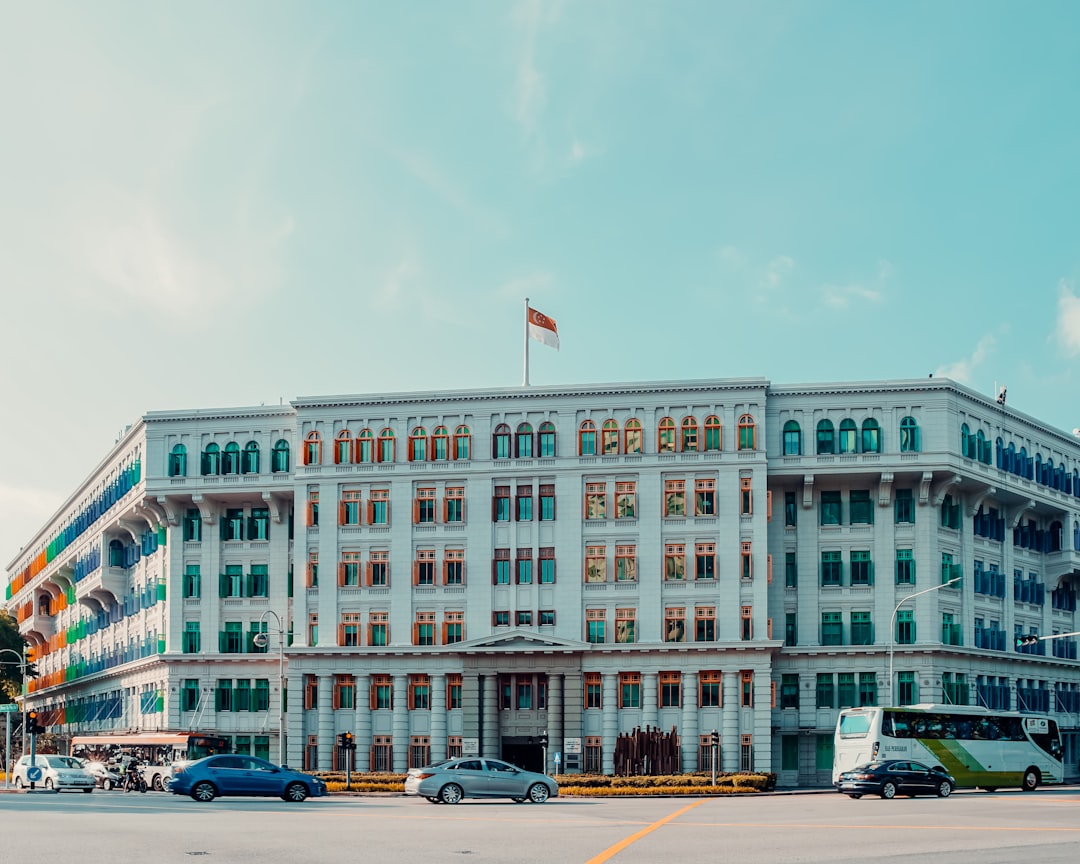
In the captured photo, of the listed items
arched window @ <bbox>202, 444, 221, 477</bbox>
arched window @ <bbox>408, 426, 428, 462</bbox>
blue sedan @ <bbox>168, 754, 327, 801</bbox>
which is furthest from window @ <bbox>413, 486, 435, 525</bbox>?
blue sedan @ <bbox>168, 754, 327, 801</bbox>

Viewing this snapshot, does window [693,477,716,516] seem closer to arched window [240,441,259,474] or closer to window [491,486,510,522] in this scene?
window [491,486,510,522]

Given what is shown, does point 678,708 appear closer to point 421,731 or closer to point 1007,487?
point 421,731

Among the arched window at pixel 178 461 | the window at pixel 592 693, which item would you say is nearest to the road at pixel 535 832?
the window at pixel 592 693

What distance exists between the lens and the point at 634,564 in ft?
240

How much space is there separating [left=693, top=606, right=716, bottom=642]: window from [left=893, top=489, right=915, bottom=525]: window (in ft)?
35.3

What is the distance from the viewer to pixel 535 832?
3083 centimetres

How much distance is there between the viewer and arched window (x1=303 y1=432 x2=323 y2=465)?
7638cm

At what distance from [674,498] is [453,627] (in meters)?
12.9

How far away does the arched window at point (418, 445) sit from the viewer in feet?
248

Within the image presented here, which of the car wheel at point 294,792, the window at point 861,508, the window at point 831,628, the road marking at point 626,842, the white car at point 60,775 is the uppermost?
the window at point 861,508

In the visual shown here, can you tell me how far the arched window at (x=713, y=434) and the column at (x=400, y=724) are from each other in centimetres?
1931

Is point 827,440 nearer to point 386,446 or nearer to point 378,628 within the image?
point 386,446

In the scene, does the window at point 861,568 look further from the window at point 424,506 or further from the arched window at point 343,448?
the arched window at point 343,448

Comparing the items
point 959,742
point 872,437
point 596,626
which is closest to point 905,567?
point 872,437
